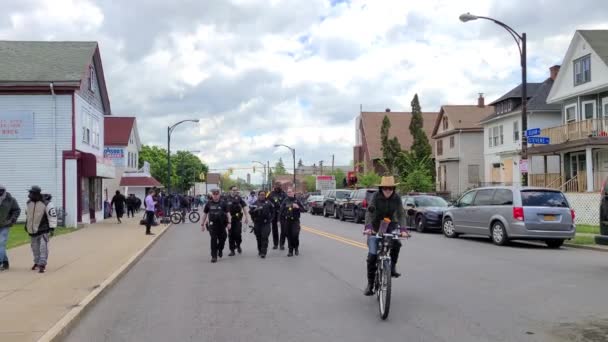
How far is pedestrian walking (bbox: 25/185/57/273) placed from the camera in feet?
37.5

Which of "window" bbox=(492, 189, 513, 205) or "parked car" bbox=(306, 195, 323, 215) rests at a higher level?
"window" bbox=(492, 189, 513, 205)

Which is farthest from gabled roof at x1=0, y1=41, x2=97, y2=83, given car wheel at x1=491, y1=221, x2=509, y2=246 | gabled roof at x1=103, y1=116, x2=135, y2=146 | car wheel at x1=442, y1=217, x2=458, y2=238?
gabled roof at x1=103, y1=116, x2=135, y2=146

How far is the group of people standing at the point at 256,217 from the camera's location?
13.7m

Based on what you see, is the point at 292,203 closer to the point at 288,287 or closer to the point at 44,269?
the point at 288,287

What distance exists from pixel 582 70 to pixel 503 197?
19.0 m

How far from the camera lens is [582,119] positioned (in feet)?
106

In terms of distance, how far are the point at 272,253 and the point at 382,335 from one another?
29.1 feet

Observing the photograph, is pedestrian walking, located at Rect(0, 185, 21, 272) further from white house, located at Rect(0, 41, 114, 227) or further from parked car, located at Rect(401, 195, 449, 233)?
parked car, located at Rect(401, 195, 449, 233)

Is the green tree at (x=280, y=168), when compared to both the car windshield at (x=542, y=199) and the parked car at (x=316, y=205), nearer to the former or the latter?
the parked car at (x=316, y=205)

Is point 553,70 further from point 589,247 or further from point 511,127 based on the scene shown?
point 589,247

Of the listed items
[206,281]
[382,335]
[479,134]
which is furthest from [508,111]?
[382,335]

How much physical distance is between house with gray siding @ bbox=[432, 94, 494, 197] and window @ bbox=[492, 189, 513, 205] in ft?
104

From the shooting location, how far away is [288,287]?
9.77m

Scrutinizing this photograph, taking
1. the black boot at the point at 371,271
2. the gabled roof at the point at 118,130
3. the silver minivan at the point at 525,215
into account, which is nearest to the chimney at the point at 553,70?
the silver minivan at the point at 525,215
